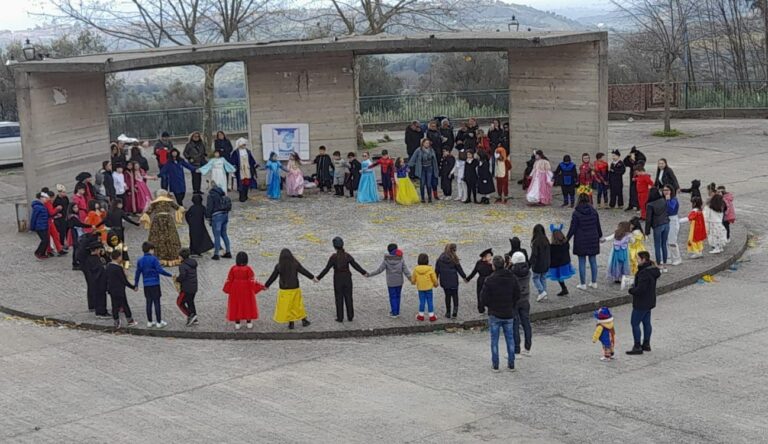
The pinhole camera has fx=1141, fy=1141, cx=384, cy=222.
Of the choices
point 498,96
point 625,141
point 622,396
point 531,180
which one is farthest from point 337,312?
point 498,96

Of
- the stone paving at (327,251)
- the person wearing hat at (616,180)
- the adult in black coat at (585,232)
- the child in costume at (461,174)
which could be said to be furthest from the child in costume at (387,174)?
the adult in black coat at (585,232)

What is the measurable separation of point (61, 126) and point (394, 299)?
11.8 metres

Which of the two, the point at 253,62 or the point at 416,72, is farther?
the point at 416,72

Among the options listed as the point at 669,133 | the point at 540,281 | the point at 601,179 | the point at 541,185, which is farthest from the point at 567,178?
the point at 669,133

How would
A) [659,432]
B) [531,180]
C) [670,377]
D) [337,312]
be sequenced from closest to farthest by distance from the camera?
[659,432]
[670,377]
[337,312]
[531,180]

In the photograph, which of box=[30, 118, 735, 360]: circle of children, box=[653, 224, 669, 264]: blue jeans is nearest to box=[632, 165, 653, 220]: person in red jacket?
box=[30, 118, 735, 360]: circle of children

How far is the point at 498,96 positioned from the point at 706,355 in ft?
92.5

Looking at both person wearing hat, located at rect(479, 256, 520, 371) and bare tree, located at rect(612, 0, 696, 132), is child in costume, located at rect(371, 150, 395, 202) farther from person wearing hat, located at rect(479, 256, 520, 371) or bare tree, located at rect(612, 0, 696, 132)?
bare tree, located at rect(612, 0, 696, 132)

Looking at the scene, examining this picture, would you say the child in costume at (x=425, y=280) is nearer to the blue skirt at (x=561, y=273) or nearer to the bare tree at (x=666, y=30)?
the blue skirt at (x=561, y=273)

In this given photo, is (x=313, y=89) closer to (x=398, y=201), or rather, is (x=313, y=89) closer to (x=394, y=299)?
(x=398, y=201)

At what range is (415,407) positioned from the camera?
1269 cm

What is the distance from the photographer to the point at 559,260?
56.2 feet

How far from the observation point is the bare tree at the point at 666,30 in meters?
37.2

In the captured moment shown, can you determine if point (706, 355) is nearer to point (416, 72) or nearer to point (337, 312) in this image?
point (337, 312)
